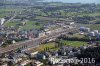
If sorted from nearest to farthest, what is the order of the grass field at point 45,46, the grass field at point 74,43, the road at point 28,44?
the grass field at point 45,46, the road at point 28,44, the grass field at point 74,43

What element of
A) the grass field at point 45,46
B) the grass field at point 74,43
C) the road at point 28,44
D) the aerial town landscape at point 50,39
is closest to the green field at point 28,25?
the aerial town landscape at point 50,39

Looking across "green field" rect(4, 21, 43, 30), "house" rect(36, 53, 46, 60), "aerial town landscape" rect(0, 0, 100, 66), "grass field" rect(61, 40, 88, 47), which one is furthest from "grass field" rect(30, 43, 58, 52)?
"green field" rect(4, 21, 43, 30)

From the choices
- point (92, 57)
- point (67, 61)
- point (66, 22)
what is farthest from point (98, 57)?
point (66, 22)

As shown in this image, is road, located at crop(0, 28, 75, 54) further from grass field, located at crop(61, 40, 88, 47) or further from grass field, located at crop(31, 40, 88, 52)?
grass field, located at crop(61, 40, 88, 47)

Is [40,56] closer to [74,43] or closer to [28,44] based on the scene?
[28,44]

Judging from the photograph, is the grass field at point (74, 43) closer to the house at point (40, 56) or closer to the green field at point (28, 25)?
the house at point (40, 56)

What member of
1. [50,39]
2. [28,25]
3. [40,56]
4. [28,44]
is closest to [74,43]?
[50,39]

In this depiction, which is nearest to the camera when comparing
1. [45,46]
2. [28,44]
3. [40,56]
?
[40,56]

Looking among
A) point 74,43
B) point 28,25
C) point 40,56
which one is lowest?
point 28,25
